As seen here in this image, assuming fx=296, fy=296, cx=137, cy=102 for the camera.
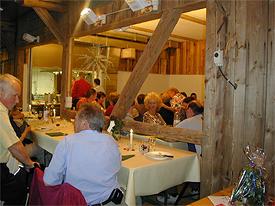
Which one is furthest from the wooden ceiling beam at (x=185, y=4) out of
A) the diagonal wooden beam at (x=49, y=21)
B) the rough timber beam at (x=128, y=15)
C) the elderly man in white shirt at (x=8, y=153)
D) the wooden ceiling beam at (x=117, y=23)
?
the diagonal wooden beam at (x=49, y=21)

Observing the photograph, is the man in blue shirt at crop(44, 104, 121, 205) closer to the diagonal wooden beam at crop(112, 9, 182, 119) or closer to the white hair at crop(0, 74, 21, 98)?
the white hair at crop(0, 74, 21, 98)

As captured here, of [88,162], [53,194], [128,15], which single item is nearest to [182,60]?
[128,15]

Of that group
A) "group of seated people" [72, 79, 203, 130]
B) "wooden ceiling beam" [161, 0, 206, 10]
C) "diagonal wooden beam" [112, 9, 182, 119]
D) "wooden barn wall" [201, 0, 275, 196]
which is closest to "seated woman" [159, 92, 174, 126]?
"group of seated people" [72, 79, 203, 130]

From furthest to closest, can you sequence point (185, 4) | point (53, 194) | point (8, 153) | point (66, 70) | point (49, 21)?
point (66, 70), point (49, 21), point (185, 4), point (8, 153), point (53, 194)

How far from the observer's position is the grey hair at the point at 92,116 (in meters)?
2.11

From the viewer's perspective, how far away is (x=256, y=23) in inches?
101

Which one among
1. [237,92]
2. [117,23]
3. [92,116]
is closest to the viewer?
[92,116]

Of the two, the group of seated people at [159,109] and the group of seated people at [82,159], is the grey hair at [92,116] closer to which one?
the group of seated people at [82,159]

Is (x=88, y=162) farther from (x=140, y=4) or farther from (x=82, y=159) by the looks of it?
(x=140, y=4)

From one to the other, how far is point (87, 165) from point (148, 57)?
1.97 meters

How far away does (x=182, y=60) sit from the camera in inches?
334

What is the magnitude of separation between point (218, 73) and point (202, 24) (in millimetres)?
2601

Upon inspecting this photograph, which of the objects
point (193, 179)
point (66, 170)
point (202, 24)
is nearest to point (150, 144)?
point (193, 179)

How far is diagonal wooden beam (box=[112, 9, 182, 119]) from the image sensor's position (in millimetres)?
3375
